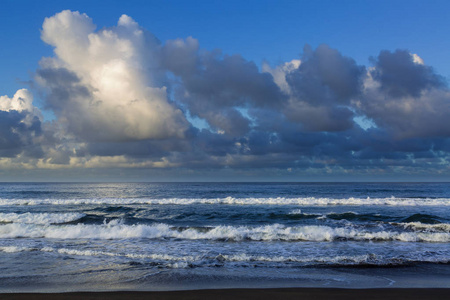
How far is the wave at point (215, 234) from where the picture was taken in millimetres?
A: 15602

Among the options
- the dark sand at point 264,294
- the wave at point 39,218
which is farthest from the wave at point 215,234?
the dark sand at point 264,294

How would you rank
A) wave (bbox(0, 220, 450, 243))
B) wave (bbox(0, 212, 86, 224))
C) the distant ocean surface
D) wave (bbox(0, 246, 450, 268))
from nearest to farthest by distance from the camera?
the distant ocean surface < wave (bbox(0, 246, 450, 268)) < wave (bbox(0, 220, 450, 243)) < wave (bbox(0, 212, 86, 224))

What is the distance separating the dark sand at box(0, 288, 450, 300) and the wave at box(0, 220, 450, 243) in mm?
7647

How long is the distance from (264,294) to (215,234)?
9.03 m

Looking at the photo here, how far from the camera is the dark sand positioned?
7.43m

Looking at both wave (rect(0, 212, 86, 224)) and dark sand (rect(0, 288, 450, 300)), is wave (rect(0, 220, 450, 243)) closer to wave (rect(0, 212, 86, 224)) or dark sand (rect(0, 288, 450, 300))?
wave (rect(0, 212, 86, 224))

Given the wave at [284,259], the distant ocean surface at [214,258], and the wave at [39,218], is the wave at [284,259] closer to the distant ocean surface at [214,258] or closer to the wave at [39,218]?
the distant ocean surface at [214,258]

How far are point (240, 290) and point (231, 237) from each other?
8127mm

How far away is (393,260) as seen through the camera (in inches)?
442

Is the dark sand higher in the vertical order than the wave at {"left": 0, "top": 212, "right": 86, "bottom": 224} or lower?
higher

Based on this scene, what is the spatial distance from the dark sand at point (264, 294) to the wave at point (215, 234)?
7.65 m

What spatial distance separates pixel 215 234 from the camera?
16.5m

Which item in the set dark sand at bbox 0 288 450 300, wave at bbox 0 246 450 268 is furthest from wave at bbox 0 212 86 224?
dark sand at bbox 0 288 450 300

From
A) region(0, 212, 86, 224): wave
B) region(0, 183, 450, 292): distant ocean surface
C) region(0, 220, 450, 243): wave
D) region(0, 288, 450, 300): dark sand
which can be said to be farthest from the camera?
region(0, 212, 86, 224): wave
